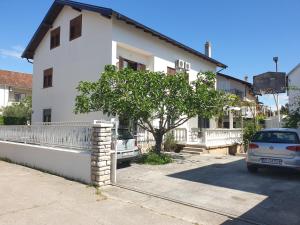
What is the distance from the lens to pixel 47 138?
38.8ft

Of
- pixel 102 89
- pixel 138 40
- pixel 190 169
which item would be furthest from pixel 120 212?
pixel 138 40

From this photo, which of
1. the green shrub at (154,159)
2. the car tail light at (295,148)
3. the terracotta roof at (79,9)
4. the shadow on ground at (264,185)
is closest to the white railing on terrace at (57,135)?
the shadow on ground at (264,185)

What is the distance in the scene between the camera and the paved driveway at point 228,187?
659 cm

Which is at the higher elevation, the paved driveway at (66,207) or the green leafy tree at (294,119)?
the green leafy tree at (294,119)

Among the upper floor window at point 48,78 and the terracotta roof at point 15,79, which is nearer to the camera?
the upper floor window at point 48,78

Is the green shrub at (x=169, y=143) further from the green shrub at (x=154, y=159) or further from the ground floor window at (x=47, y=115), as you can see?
the ground floor window at (x=47, y=115)

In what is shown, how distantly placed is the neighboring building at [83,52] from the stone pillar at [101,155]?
7.30m

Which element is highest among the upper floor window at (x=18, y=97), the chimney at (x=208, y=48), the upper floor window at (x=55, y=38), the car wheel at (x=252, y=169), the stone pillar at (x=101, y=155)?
the chimney at (x=208, y=48)

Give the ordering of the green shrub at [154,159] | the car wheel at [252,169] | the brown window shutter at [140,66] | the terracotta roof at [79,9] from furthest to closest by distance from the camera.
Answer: the brown window shutter at [140,66] → the terracotta roof at [79,9] → the green shrub at [154,159] → the car wheel at [252,169]

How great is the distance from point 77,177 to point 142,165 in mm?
3643

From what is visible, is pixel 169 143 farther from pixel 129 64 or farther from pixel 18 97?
pixel 18 97

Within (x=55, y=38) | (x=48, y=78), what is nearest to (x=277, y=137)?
(x=48, y=78)

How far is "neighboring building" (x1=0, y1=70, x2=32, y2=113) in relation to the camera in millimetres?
36875

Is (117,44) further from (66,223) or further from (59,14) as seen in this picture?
(66,223)
